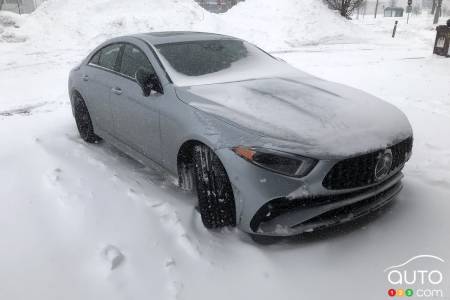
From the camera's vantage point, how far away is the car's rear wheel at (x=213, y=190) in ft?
9.45

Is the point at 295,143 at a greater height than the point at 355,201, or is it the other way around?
the point at 295,143

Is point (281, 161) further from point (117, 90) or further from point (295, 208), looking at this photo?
point (117, 90)

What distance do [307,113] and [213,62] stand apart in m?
1.37

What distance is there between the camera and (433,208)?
336 centimetres

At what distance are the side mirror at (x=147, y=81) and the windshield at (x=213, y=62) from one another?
0.15 meters

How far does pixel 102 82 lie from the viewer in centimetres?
450

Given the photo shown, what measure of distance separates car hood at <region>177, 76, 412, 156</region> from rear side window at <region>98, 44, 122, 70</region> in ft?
4.78

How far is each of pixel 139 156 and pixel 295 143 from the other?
1900mm

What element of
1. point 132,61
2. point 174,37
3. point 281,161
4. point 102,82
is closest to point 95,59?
point 102,82

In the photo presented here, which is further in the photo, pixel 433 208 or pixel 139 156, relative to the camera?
pixel 139 156

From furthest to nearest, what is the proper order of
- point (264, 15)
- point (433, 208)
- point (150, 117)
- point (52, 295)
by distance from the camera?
point (264, 15)
point (150, 117)
point (433, 208)
point (52, 295)

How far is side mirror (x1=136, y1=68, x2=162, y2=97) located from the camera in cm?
353

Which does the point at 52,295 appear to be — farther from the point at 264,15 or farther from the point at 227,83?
the point at 264,15

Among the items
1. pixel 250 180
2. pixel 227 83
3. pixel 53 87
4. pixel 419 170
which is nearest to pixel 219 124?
pixel 250 180
